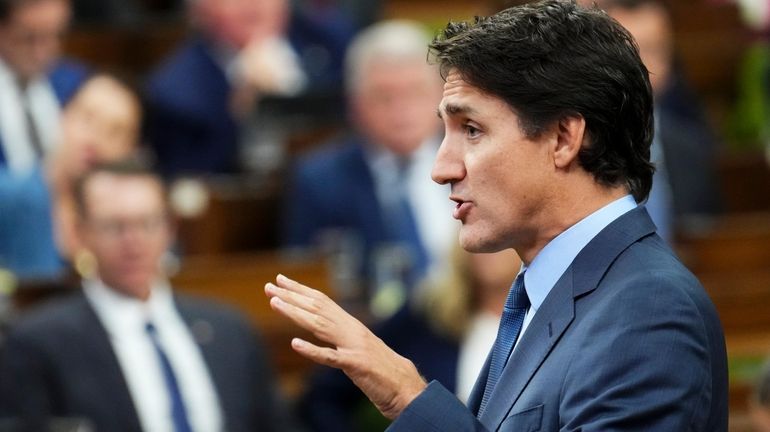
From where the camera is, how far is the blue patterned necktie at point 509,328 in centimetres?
185

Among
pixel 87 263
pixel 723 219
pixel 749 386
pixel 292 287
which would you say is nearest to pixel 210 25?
pixel 87 263

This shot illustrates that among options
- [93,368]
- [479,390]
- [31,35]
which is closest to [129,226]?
[93,368]

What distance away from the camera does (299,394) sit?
15.2ft

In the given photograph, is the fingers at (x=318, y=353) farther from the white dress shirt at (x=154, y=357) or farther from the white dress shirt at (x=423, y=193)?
the white dress shirt at (x=423, y=193)

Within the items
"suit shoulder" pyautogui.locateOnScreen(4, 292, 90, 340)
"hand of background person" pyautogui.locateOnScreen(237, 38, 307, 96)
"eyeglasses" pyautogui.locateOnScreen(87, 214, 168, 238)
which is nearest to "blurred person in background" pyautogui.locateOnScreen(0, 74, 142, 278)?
"eyeglasses" pyautogui.locateOnScreen(87, 214, 168, 238)

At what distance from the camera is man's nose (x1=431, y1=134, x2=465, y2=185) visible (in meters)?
1.78

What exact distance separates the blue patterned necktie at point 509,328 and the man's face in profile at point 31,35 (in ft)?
11.1

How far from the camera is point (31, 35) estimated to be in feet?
16.3

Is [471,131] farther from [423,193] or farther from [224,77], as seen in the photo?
[224,77]

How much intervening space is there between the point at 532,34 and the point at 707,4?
6093 mm

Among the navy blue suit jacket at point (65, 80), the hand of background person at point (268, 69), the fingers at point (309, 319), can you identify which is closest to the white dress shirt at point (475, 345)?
the navy blue suit jacket at point (65, 80)

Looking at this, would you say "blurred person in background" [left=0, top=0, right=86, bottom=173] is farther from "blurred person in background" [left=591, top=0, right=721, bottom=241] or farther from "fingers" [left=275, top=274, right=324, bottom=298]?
"fingers" [left=275, top=274, right=324, bottom=298]

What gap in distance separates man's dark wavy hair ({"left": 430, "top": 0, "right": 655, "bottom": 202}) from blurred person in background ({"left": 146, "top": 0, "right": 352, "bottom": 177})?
3667 millimetres

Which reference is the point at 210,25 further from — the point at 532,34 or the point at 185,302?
the point at 532,34
